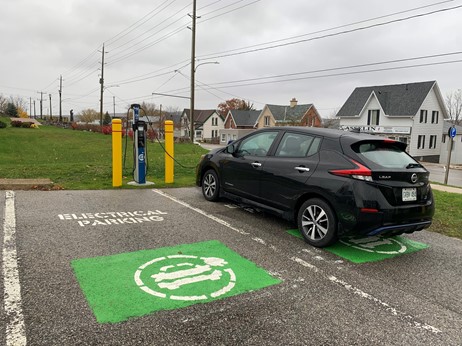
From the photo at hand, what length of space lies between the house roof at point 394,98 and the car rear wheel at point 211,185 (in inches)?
1415

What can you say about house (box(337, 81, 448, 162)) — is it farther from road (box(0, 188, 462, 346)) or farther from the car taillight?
road (box(0, 188, 462, 346))

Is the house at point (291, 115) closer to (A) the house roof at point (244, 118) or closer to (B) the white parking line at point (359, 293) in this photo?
(A) the house roof at point (244, 118)

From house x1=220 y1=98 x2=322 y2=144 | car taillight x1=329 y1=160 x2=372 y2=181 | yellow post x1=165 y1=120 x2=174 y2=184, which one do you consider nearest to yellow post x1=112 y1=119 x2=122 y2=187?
yellow post x1=165 y1=120 x2=174 y2=184

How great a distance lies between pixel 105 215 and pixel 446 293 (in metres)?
4.87

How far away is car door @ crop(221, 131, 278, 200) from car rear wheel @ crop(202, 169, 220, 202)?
13.4 inches

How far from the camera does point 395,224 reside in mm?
4258

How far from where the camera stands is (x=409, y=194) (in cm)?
438

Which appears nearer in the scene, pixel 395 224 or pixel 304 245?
pixel 395 224

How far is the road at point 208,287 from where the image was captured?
2666mm

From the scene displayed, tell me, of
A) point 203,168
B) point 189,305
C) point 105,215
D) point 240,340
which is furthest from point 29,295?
point 203,168

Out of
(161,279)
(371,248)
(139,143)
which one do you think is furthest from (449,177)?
(161,279)

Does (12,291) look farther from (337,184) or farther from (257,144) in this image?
(257,144)

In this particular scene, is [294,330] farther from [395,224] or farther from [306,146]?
[306,146]

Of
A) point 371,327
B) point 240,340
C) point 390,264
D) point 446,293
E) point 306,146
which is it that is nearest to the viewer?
point 240,340
